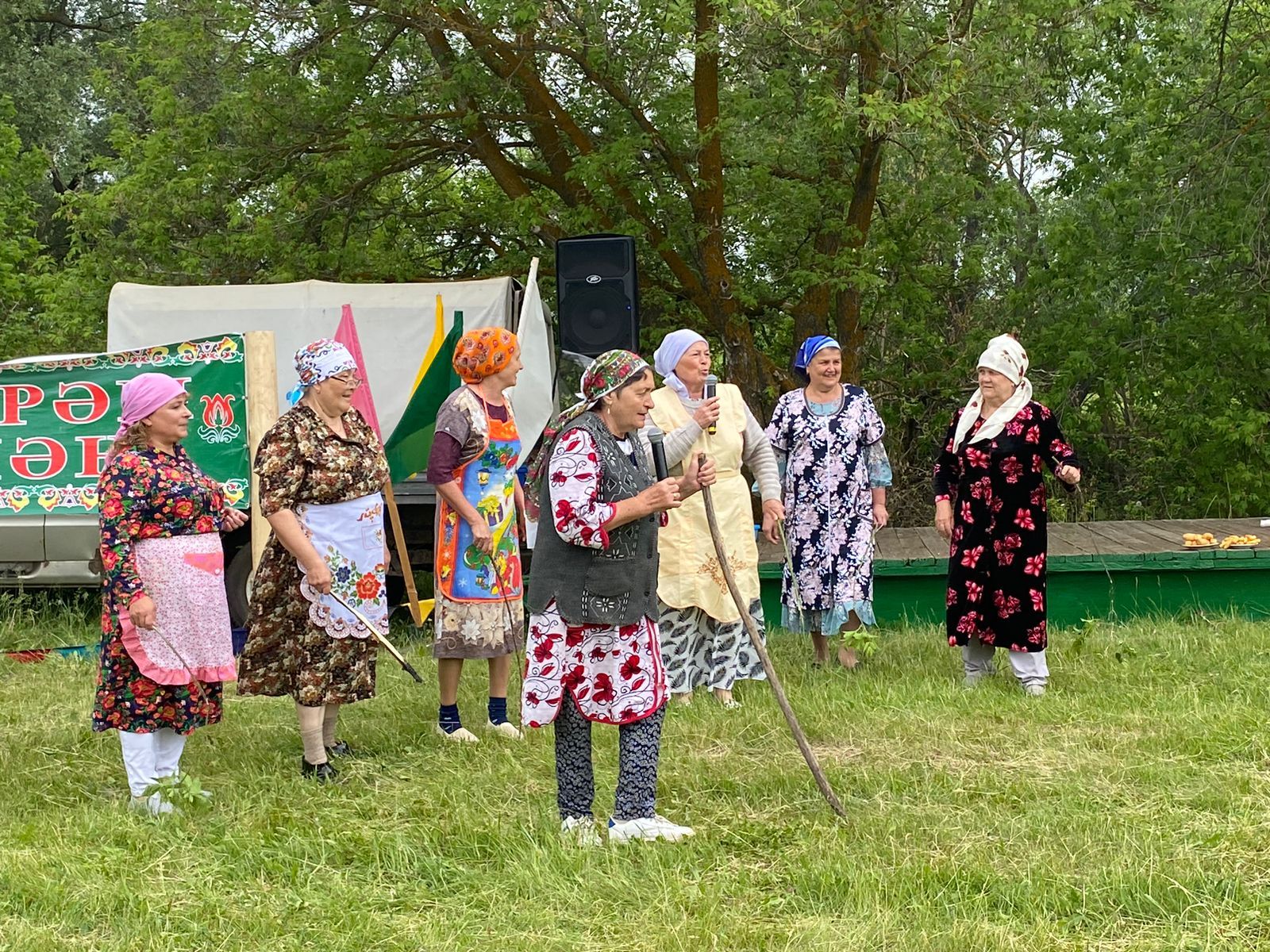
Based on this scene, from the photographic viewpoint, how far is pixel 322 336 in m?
9.03

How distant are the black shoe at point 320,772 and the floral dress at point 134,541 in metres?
0.48

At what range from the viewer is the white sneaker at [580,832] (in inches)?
158

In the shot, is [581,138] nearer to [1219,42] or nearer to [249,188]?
[249,188]

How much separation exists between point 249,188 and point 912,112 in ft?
18.9

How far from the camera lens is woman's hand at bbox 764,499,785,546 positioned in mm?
5834

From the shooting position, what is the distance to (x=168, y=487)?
4523 mm

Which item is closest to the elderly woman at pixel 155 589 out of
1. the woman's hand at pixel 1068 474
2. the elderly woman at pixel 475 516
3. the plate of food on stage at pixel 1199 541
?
the elderly woman at pixel 475 516

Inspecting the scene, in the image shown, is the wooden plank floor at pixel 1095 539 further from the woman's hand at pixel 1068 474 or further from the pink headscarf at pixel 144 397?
the pink headscarf at pixel 144 397

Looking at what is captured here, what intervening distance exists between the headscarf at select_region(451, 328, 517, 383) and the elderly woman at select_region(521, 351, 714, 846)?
149 centimetres


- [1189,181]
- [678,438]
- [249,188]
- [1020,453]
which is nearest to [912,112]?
[1020,453]

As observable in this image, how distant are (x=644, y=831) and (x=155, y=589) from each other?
181cm

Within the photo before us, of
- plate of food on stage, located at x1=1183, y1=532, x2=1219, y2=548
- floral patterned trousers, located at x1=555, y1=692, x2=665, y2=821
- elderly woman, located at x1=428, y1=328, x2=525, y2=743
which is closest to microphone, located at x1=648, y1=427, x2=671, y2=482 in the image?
floral patterned trousers, located at x1=555, y1=692, x2=665, y2=821

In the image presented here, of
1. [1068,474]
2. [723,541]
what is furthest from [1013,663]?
[723,541]

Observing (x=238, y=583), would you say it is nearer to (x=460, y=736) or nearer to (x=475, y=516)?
(x=460, y=736)
